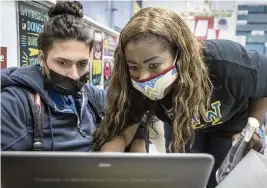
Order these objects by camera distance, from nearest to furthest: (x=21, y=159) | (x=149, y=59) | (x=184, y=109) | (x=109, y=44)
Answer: (x=21, y=159), (x=149, y=59), (x=184, y=109), (x=109, y=44)

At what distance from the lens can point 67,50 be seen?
102 centimetres

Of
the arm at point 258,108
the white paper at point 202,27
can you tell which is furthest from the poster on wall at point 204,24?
the arm at point 258,108

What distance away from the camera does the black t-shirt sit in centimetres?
105

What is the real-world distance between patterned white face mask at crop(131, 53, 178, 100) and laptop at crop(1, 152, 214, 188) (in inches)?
18.9

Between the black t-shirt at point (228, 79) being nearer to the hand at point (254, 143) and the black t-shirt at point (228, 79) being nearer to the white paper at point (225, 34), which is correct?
the hand at point (254, 143)

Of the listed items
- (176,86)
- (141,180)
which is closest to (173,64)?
(176,86)

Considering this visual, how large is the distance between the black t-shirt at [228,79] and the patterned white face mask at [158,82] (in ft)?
0.36

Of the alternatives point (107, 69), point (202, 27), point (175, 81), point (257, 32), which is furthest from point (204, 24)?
point (175, 81)

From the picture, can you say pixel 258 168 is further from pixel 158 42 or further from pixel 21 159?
pixel 21 159

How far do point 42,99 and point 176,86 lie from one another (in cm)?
49

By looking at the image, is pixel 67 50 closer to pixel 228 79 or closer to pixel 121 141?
pixel 121 141

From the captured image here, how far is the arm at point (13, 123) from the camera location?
85cm

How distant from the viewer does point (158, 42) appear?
0.90 meters

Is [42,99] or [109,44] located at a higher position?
[109,44]
